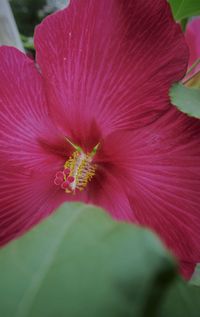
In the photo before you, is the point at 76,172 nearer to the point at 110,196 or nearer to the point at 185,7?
the point at 110,196

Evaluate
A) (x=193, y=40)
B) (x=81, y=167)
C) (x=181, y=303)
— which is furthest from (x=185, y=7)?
(x=181, y=303)

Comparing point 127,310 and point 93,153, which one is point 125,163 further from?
point 127,310

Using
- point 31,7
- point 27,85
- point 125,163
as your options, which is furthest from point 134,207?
point 31,7

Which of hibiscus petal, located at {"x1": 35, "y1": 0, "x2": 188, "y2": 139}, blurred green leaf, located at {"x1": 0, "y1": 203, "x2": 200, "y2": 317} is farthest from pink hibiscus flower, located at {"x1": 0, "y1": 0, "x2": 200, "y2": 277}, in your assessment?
blurred green leaf, located at {"x1": 0, "y1": 203, "x2": 200, "y2": 317}

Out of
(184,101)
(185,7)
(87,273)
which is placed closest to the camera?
(87,273)

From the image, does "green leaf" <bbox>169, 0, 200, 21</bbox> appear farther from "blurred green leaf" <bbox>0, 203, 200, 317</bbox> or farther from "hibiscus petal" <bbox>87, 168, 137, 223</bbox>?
"blurred green leaf" <bbox>0, 203, 200, 317</bbox>
